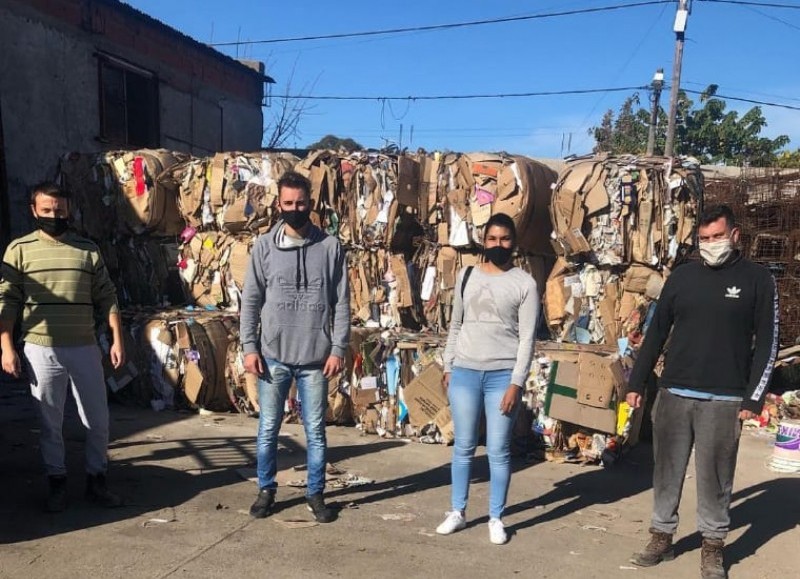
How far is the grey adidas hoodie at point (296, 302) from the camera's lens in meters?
3.87

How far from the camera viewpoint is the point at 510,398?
355 centimetres

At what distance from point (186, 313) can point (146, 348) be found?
1.74 feet

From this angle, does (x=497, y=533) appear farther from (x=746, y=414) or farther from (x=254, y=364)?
(x=254, y=364)

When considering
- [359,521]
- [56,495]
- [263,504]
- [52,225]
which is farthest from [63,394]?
[359,521]

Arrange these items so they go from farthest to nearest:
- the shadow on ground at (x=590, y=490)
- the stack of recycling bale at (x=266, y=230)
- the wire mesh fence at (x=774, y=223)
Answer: the wire mesh fence at (x=774, y=223), the stack of recycling bale at (x=266, y=230), the shadow on ground at (x=590, y=490)

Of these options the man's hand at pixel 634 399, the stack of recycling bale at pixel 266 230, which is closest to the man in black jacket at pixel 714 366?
Result: the man's hand at pixel 634 399

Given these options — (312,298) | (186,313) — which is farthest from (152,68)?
(312,298)

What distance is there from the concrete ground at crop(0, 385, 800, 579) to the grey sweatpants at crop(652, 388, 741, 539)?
0.30 m

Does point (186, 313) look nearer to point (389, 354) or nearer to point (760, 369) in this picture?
point (389, 354)

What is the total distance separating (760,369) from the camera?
10.7 feet

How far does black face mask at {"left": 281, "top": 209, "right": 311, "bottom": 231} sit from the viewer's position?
388 centimetres

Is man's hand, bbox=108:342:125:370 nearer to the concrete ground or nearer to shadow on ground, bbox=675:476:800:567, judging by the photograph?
the concrete ground

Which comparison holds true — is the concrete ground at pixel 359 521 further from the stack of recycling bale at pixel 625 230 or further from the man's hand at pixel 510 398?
the stack of recycling bale at pixel 625 230

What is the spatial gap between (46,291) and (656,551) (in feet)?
12.0
